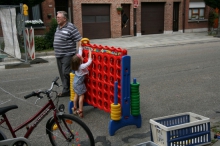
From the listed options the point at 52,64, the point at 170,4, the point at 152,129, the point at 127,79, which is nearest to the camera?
the point at 152,129

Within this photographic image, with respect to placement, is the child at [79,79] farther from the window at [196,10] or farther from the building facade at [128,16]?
the window at [196,10]

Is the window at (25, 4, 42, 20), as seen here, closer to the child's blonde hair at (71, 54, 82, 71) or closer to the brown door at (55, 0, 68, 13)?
the brown door at (55, 0, 68, 13)

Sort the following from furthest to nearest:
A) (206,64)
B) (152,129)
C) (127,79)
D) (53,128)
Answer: (206,64), (127,79), (152,129), (53,128)

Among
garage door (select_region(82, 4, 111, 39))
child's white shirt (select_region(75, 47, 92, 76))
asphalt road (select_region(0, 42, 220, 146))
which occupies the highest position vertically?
garage door (select_region(82, 4, 111, 39))

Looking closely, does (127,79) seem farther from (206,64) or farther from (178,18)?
(178,18)

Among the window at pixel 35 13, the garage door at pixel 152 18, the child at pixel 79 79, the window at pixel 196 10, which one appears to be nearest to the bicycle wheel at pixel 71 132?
the child at pixel 79 79

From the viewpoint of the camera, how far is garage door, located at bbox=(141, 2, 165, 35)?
2288cm

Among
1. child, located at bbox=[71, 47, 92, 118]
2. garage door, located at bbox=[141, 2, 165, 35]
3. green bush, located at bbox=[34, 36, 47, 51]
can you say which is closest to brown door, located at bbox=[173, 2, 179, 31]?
garage door, located at bbox=[141, 2, 165, 35]

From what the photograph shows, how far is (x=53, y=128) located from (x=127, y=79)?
1.41 m

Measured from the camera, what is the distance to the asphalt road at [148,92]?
183 inches

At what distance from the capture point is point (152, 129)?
393cm

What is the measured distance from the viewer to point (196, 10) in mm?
25297

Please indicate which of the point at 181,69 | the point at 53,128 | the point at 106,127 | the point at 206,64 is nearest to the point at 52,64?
the point at 181,69

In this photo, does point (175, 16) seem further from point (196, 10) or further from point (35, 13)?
point (35, 13)
